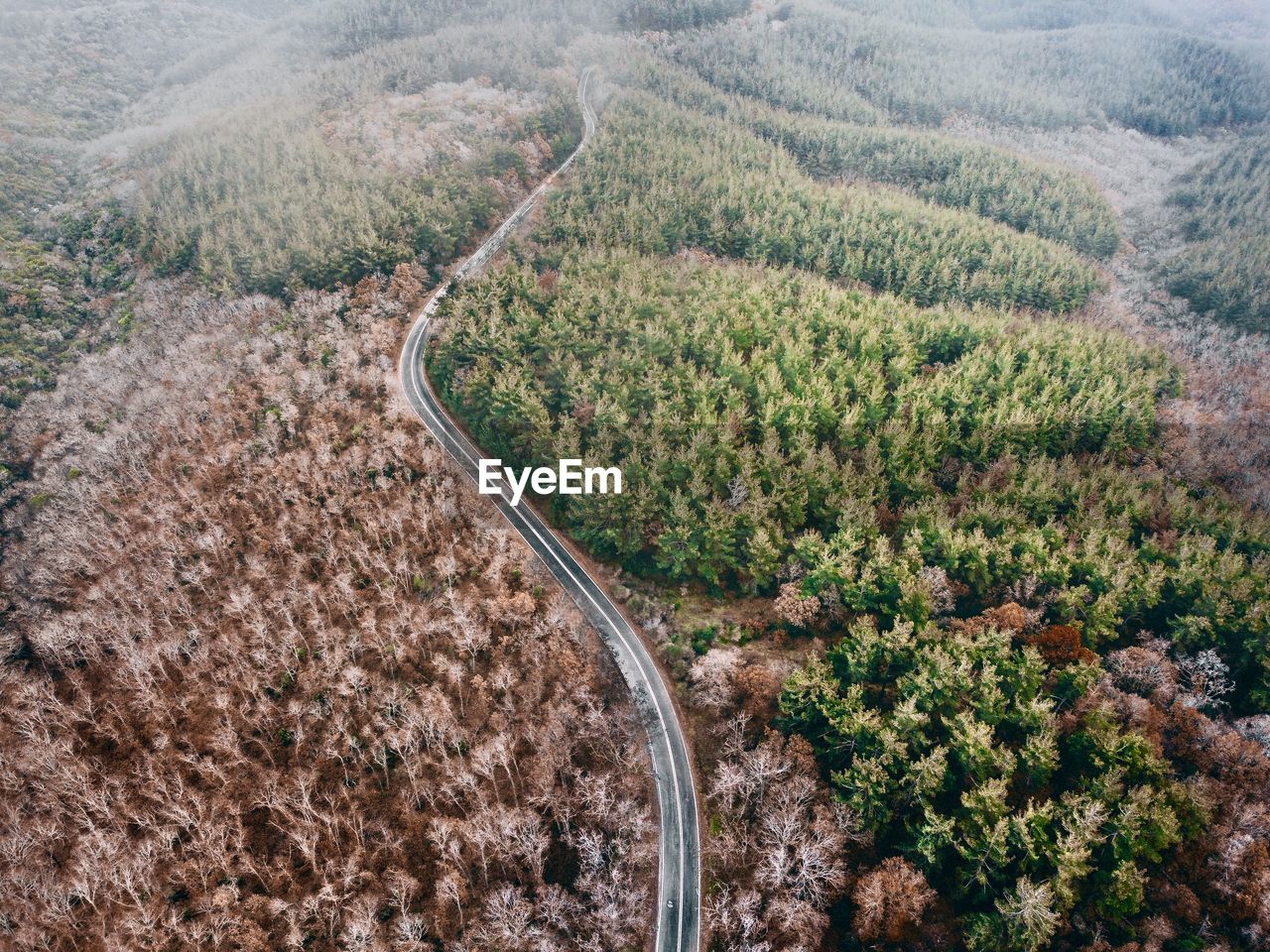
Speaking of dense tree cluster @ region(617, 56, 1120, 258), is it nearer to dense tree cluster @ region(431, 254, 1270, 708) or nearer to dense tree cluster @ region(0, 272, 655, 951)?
dense tree cluster @ region(431, 254, 1270, 708)

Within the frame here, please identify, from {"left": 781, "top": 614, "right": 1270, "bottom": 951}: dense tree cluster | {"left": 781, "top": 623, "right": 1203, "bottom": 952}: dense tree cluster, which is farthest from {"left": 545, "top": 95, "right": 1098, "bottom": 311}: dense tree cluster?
{"left": 781, "top": 623, "right": 1203, "bottom": 952}: dense tree cluster

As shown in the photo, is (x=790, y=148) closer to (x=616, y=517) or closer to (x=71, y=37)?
(x=616, y=517)

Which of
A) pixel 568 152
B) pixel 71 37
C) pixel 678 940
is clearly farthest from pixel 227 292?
pixel 71 37

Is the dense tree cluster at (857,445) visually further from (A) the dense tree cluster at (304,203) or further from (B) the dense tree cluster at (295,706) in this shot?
(A) the dense tree cluster at (304,203)

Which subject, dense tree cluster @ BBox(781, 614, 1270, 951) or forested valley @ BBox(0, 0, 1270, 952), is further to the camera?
forested valley @ BBox(0, 0, 1270, 952)

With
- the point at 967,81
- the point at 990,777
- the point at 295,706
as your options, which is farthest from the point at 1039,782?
the point at 967,81
